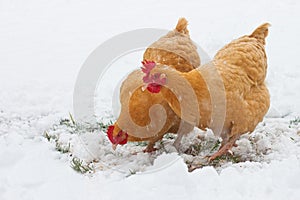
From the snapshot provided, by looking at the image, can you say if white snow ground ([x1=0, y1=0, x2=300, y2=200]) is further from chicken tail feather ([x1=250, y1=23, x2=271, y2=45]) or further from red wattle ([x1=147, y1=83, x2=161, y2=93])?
chicken tail feather ([x1=250, y1=23, x2=271, y2=45])

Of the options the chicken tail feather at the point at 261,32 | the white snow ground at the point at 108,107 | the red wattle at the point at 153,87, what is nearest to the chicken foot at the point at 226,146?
the white snow ground at the point at 108,107

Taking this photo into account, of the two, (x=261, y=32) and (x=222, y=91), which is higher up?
(x=261, y=32)

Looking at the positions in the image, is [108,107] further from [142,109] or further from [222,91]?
[222,91]

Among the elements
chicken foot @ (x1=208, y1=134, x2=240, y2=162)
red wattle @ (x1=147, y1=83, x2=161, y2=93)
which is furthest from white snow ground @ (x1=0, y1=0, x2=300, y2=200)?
red wattle @ (x1=147, y1=83, x2=161, y2=93)

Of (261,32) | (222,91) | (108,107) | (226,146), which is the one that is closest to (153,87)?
(222,91)

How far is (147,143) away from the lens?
356cm

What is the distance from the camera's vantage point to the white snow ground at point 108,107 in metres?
2.43

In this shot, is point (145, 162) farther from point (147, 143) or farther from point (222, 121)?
point (222, 121)

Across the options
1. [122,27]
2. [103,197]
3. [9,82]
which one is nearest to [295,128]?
[103,197]

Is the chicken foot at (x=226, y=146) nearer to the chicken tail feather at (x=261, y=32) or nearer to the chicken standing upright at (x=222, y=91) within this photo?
the chicken standing upright at (x=222, y=91)

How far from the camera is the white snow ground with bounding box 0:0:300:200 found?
2428 mm

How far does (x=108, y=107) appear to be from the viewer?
14.5ft

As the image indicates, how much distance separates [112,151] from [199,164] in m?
0.72

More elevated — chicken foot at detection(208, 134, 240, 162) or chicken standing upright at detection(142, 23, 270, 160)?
chicken standing upright at detection(142, 23, 270, 160)
